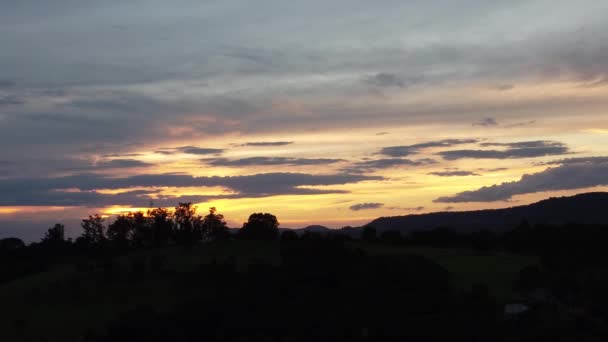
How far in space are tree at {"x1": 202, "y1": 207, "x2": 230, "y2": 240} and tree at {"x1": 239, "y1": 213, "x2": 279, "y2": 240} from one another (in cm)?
230

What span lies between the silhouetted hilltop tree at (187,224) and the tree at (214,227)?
777mm

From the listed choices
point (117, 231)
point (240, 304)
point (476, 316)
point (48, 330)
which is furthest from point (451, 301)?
point (117, 231)

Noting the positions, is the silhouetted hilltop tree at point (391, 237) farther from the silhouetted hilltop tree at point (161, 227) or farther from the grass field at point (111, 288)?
the silhouetted hilltop tree at point (161, 227)

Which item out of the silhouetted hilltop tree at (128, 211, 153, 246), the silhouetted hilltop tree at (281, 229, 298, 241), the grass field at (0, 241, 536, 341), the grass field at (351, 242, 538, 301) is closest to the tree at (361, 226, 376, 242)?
the grass field at (351, 242, 538, 301)

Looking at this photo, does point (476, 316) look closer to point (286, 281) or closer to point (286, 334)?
point (286, 334)

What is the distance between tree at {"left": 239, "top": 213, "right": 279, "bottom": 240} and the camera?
10512 centimetres

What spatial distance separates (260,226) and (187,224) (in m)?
11.3

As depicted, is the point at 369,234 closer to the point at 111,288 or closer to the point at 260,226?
the point at 260,226

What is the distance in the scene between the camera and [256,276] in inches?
2106

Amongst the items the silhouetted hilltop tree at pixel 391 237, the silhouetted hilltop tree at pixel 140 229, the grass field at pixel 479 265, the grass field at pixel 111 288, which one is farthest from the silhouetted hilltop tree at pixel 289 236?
the silhouetted hilltop tree at pixel 140 229

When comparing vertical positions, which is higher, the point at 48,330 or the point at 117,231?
the point at 117,231

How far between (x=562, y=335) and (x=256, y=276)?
23.3 m

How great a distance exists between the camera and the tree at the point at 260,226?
345ft

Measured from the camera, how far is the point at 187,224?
103812 mm
